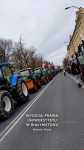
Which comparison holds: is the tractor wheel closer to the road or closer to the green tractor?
the green tractor

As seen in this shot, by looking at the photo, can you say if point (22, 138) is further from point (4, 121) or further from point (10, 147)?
point (4, 121)

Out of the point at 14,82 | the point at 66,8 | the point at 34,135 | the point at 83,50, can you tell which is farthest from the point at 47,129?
the point at 66,8

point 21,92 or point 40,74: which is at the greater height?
point 21,92

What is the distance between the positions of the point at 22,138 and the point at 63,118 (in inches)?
109

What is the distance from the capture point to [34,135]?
9891 mm

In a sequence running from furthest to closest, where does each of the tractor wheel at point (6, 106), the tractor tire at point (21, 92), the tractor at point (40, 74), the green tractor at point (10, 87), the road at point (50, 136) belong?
the tractor at point (40, 74)
the tractor tire at point (21, 92)
the green tractor at point (10, 87)
the tractor wheel at point (6, 106)
the road at point (50, 136)

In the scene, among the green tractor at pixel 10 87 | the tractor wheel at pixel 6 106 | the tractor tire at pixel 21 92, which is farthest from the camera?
the tractor tire at pixel 21 92

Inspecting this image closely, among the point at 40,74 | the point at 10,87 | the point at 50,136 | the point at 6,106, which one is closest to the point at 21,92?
the point at 10,87

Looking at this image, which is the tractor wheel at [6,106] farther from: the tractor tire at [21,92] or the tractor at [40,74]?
the tractor at [40,74]

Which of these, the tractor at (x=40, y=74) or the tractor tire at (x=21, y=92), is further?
the tractor at (x=40, y=74)

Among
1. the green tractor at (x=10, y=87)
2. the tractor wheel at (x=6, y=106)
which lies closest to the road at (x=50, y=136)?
the tractor wheel at (x=6, y=106)

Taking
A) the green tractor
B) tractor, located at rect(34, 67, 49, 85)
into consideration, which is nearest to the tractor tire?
the green tractor

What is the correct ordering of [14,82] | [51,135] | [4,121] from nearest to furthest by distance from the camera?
[51,135] < [4,121] < [14,82]

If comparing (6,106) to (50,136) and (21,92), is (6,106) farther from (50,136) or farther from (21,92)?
(50,136)
